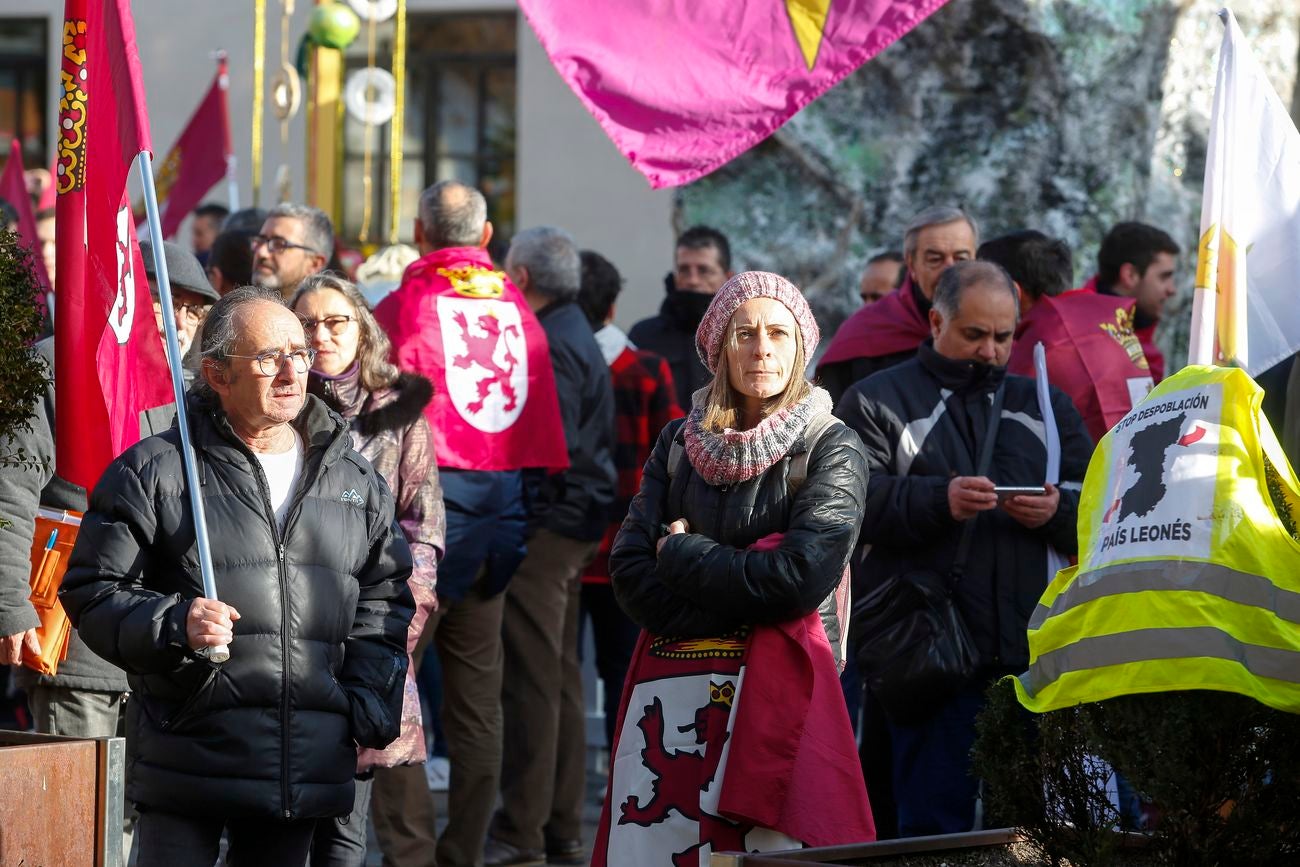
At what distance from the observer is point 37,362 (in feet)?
15.1

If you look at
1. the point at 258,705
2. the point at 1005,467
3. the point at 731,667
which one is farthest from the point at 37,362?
the point at 1005,467

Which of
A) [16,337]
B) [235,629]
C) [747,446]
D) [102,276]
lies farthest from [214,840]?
[747,446]

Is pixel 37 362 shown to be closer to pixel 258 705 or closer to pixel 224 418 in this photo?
pixel 224 418

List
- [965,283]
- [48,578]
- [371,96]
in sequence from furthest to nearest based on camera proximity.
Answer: [371,96], [965,283], [48,578]

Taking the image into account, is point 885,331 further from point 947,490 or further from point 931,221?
point 947,490

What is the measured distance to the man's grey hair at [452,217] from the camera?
259 inches

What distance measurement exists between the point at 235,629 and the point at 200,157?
23.5 feet

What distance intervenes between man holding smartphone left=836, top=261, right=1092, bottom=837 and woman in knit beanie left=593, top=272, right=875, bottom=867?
0.84m

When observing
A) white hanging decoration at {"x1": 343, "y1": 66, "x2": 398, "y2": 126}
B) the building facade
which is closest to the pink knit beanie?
white hanging decoration at {"x1": 343, "y1": 66, "x2": 398, "y2": 126}

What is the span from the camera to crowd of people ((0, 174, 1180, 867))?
4.29 m

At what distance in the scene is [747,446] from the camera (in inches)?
179

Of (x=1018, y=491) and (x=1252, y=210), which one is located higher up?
(x=1252, y=210)

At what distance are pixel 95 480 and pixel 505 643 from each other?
280 cm

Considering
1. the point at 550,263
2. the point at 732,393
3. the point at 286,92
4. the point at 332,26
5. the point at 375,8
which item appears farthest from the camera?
the point at 375,8
